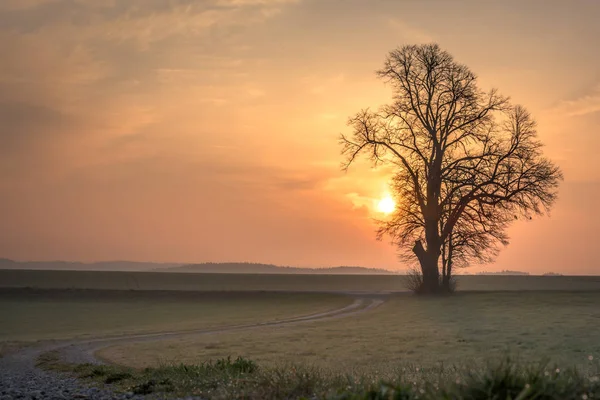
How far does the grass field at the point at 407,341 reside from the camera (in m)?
19.4

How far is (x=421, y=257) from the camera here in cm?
4612

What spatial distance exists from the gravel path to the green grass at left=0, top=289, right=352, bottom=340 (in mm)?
3717

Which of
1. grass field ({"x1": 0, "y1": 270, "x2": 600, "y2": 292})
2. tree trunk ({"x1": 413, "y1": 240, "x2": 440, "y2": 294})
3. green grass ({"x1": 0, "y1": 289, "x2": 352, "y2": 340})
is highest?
tree trunk ({"x1": 413, "y1": 240, "x2": 440, "y2": 294})

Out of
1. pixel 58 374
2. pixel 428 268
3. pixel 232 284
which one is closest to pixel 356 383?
pixel 58 374

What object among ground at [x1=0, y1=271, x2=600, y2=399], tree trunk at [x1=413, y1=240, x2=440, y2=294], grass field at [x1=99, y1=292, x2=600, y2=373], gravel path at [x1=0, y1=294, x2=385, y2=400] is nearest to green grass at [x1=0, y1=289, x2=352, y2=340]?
ground at [x1=0, y1=271, x2=600, y2=399]

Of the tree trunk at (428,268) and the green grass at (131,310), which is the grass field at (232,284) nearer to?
the tree trunk at (428,268)

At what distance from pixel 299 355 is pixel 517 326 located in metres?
11.7

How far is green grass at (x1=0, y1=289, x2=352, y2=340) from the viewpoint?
35.3 m

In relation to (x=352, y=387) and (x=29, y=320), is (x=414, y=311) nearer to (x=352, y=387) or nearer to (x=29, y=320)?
(x=29, y=320)

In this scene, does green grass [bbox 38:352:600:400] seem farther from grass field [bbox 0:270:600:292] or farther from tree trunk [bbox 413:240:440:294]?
grass field [bbox 0:270:600:292]

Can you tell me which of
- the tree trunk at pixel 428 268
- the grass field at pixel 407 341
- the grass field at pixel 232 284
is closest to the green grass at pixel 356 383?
the grass field at pixel 407 341

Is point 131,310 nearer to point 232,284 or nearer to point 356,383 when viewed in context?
point 356,383

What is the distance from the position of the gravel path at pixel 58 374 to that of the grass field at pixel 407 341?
6.27 ft

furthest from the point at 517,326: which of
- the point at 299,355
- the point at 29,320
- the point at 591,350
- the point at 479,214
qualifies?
the point at 29,320
